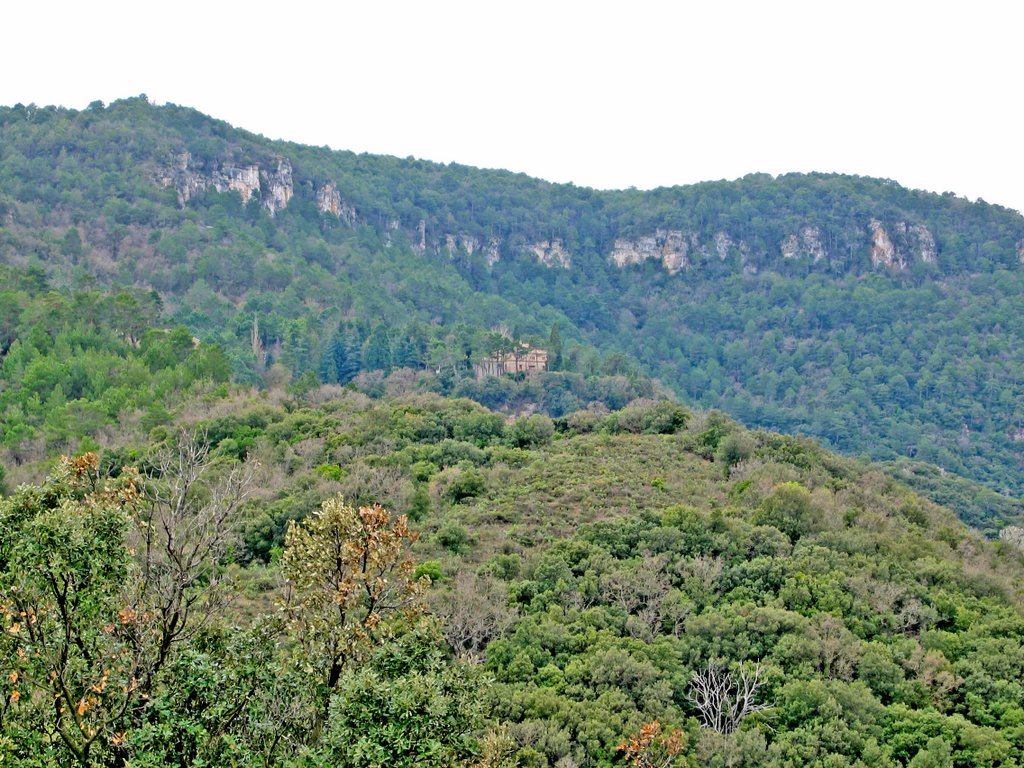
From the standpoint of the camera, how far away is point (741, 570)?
1200 inches

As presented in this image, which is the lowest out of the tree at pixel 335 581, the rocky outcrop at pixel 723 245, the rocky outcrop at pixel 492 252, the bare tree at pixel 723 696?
the bare tree at pixel 723 696

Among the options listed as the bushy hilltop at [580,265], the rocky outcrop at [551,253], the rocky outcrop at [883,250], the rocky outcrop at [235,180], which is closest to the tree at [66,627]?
the bushy hilltop at [580,265]

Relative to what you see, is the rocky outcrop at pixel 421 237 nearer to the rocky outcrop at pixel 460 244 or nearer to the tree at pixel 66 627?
the rocky outcrop at pixel 460 244

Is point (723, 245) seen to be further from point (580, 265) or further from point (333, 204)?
point (333, 204)

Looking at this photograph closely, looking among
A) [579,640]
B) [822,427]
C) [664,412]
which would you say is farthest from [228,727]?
[822,427]

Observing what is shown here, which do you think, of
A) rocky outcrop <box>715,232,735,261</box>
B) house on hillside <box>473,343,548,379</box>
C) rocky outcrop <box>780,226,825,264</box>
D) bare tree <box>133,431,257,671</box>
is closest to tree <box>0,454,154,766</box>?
bare tree <box>133,431,257,671</box>

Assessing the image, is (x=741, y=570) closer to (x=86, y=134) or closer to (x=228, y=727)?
(x=228, y=727)

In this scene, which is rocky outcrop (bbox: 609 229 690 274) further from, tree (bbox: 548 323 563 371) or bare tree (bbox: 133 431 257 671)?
bare tree (bbox: 133 431 257 671)

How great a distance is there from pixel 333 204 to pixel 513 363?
5743cm

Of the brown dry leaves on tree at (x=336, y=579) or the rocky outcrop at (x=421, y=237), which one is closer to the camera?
the brown dry leaves on tree at (x=336, y=579)

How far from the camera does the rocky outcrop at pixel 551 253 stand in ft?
491

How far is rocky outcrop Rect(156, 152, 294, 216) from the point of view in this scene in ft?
380

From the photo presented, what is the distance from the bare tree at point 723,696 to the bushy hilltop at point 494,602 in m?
0.14

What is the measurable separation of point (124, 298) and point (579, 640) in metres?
51.3
